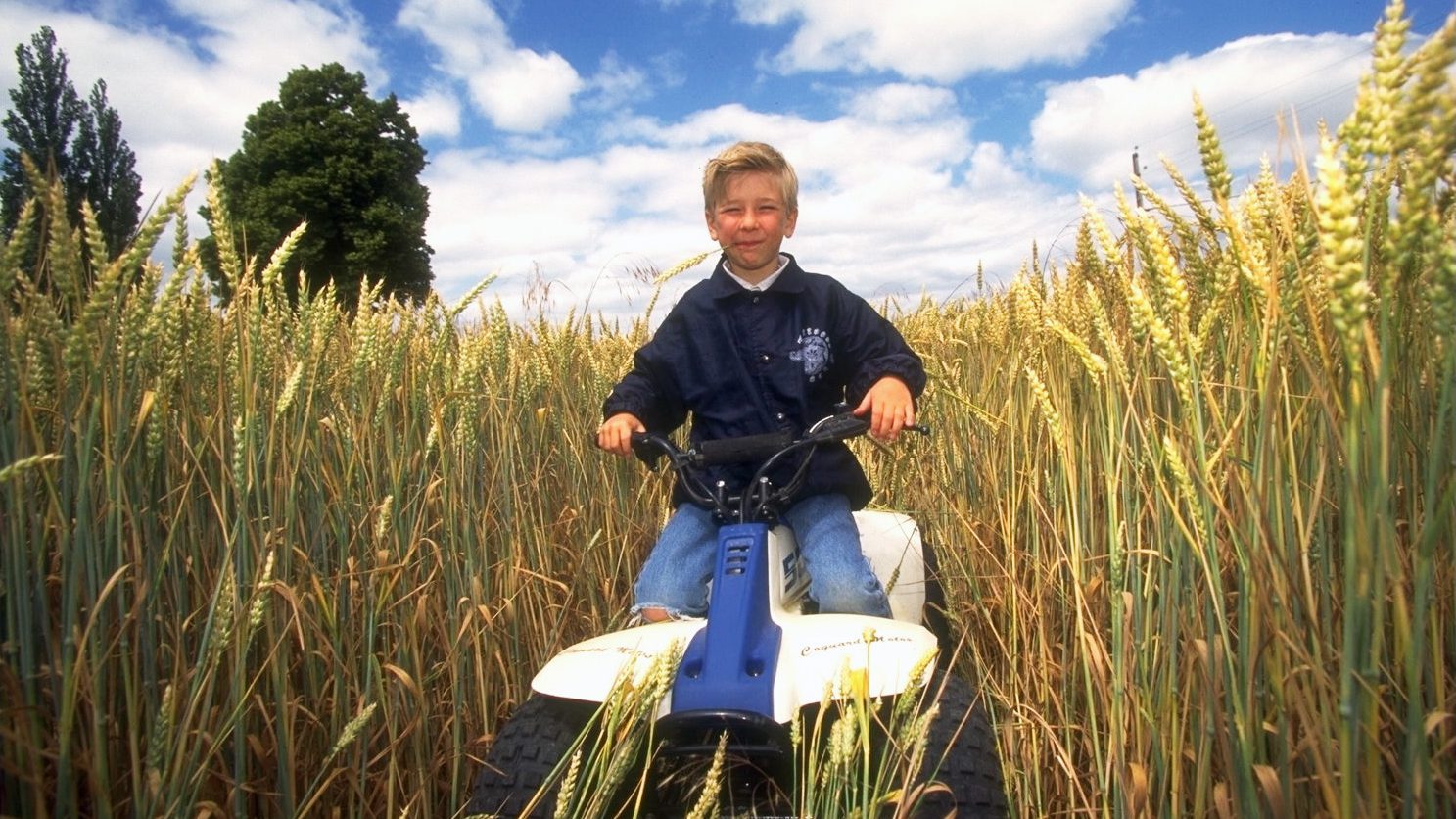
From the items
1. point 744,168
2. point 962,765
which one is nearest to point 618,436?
point 744,168

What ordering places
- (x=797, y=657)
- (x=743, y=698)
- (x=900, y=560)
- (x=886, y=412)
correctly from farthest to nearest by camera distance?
(x=900, y=560) → (x=886, y=412) → (x=797, y=657) → (x=743, y=698)

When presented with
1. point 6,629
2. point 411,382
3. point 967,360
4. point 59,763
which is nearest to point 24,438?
point 6,629

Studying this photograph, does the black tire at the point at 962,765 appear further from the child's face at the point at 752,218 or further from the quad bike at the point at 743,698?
the child's face at the point at 752,218

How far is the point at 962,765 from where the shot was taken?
4.96 ft

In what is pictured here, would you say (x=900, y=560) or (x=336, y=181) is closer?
A: (x=900, y=560)

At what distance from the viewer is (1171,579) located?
4.31 ft

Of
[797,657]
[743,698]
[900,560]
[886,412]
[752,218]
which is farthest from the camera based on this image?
[752,218]

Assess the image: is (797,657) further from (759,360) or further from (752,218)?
(752,218)

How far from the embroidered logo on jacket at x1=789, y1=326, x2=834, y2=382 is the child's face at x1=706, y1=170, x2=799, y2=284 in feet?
0.69

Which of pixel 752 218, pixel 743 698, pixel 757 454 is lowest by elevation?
pixel 743 698

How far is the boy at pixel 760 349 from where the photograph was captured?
7.90 feet

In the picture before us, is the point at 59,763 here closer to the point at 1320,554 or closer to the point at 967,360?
the point at 1320,554

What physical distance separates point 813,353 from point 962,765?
4.05 ft

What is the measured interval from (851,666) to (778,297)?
130 cm
